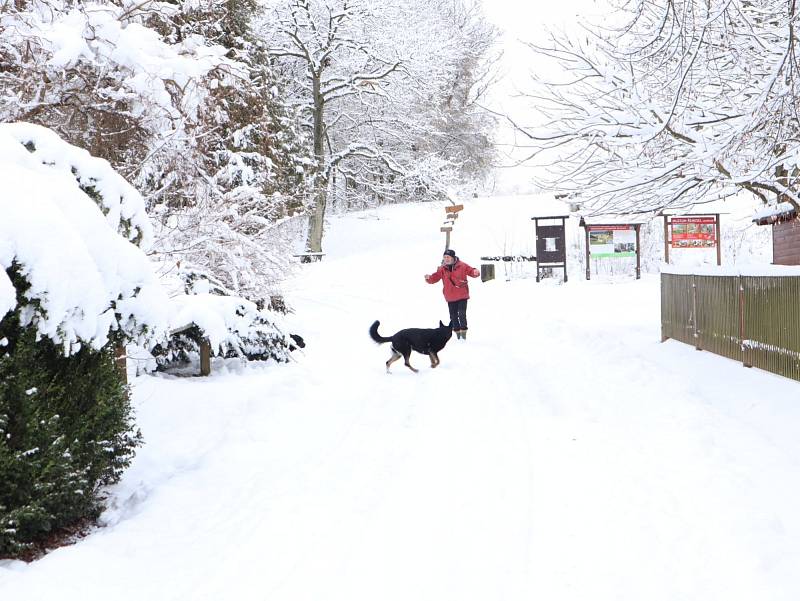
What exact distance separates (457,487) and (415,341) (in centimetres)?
490

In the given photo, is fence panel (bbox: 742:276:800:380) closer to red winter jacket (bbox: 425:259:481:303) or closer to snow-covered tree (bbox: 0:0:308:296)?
red winter jacket (bbox: 425:259:481:303)

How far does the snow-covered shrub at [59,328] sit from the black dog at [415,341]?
5.20 m

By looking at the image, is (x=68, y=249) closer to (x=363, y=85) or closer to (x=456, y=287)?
(x=456, y=287)

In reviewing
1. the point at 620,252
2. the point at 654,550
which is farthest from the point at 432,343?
the point at 620,252

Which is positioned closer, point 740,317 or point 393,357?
point 740,317

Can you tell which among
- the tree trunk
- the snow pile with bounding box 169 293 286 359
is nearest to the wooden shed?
the snow pile with bounding box 169 293 286 359

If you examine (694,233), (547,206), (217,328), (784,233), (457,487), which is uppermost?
(547,206)

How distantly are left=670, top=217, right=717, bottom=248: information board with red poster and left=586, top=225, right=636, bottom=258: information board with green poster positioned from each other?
1316 millimetres

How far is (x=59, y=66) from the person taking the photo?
667cm

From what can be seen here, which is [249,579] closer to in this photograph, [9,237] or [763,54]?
[9,237]

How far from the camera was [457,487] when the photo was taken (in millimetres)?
5199

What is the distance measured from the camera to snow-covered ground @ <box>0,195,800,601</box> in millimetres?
3838

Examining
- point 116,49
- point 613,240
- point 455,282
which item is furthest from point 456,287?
point 613,240

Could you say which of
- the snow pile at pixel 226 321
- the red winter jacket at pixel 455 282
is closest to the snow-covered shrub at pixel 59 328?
the snow pile at pixel 226 321
